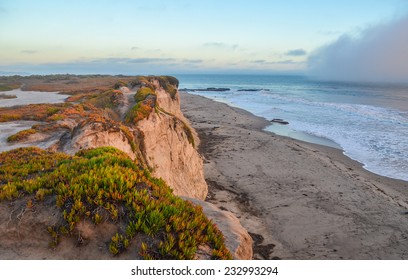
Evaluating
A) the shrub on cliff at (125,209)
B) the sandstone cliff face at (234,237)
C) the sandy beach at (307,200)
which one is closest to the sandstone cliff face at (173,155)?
the sandy beach at (307,200)

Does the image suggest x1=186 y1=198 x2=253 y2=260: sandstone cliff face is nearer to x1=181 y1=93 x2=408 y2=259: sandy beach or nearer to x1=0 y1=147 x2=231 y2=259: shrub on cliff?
x1=0 y1=147 x2=231 y2=259: shrub on cliff

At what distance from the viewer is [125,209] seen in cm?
548

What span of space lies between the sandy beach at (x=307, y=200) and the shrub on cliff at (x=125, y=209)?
8.27m

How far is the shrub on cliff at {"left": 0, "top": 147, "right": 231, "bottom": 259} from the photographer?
4.95 meters

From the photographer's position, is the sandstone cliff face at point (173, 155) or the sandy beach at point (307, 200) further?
the sandstone cliff face at point (173, 155)

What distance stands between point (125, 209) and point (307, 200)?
49.1ft

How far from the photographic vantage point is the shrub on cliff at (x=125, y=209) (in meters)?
4.95

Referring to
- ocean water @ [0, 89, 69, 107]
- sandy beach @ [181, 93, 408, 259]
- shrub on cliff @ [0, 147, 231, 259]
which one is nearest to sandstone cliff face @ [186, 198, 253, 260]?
shrub on cliff @ [0, 147, 231, 259]

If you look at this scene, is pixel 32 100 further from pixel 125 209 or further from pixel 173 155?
pixel 125 209

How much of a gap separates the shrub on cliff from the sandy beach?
27.1 ft

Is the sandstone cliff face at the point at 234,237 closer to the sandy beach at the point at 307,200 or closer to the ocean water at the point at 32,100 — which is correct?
the sandy beach at the point at 307,200

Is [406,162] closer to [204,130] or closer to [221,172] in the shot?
[221,172]

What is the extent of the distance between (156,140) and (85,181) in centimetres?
1140

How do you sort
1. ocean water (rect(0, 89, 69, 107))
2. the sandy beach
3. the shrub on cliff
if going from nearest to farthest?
the shrub on cliff
the sandy beach
ocean water (rect(0, 89, 69, 107))
